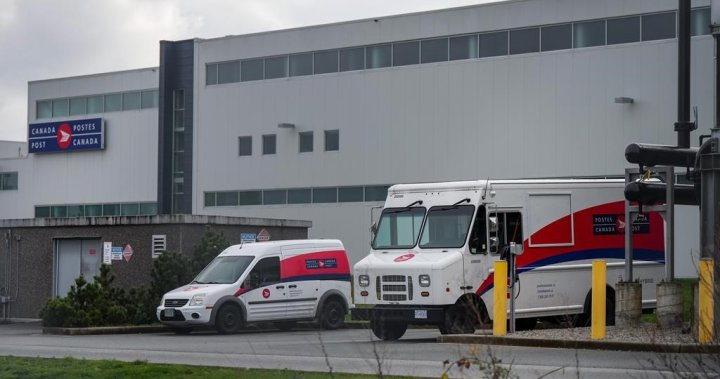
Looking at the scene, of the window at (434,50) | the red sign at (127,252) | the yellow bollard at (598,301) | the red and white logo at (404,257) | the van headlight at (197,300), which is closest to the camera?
the yellow bollard at (598,301)

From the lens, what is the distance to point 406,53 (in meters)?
52.3

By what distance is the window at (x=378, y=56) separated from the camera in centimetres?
5299

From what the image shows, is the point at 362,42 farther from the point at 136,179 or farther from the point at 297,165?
the point at 136,179

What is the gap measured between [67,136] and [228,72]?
12599 mm

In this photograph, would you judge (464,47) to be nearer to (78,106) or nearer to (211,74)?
(211,74)

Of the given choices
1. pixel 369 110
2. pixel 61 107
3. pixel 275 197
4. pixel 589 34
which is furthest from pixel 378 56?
pixel 61 107

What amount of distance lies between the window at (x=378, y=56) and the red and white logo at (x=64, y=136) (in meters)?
20.8

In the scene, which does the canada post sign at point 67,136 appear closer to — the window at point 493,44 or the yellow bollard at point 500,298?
the window at point 493,44

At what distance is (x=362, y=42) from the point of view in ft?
177

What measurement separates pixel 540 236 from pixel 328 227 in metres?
31.5

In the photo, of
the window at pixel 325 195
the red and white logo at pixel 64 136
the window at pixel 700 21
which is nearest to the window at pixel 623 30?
the window at pixel 700 21

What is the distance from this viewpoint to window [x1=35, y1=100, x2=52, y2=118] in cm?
6875

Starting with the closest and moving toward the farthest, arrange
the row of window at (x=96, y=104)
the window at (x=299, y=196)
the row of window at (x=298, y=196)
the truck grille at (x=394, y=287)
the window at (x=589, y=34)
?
the truck grille at (x=394, y=287) < the window at (x=589, y=34) < the row of window at (x=298, y=196) < the window at (x=299, y=196) < the row of window at (x=96, y=104)

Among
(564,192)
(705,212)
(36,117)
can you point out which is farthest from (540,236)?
(36,117)
